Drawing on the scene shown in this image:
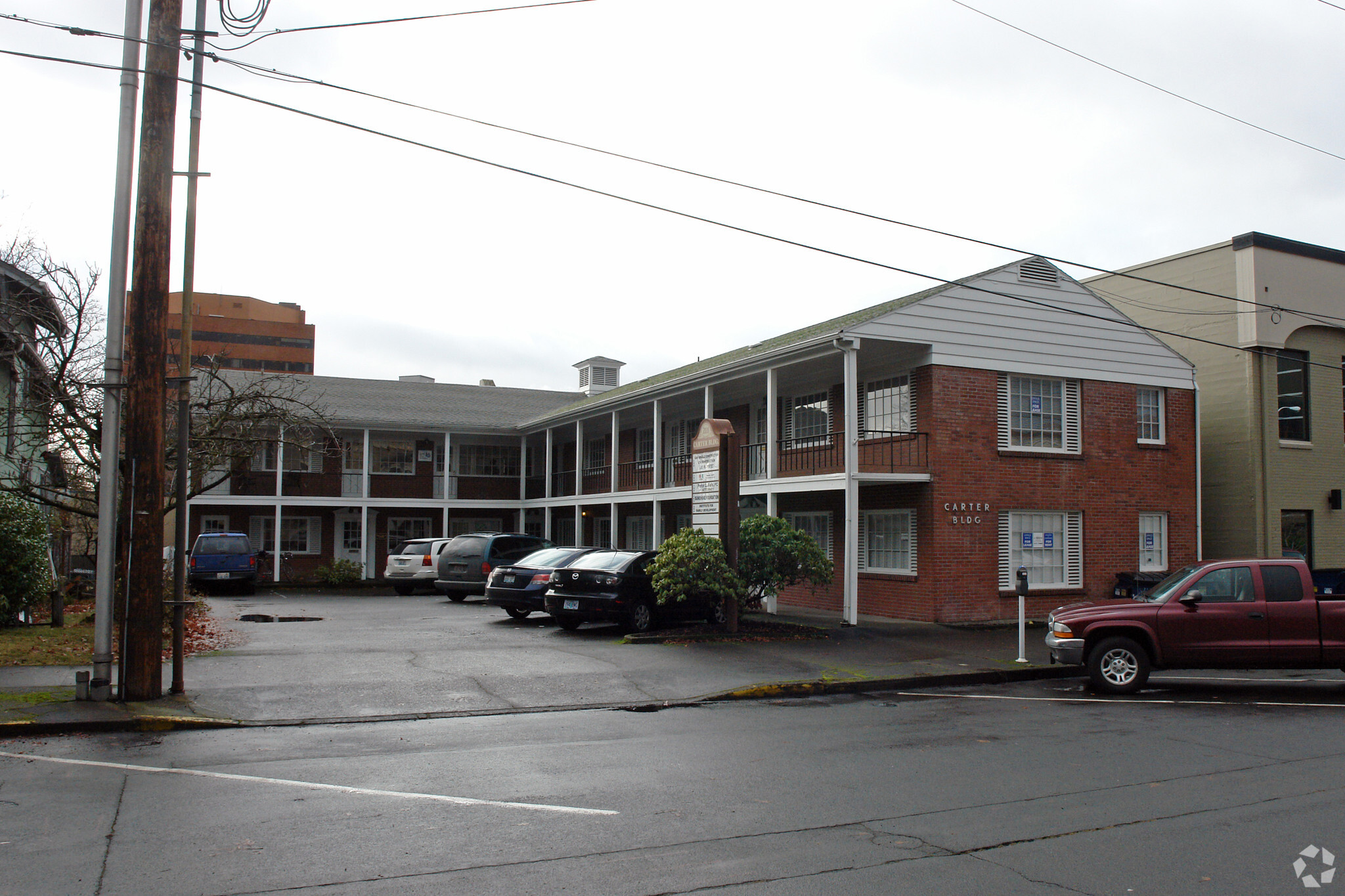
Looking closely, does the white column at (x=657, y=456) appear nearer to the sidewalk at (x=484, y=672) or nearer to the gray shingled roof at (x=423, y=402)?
the sidewalk at (x=484, y=672)

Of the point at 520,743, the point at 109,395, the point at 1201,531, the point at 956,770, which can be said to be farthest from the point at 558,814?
the point at 1201,531

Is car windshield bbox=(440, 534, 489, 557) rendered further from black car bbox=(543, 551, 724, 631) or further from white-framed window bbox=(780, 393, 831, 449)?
white-framed window bbox=(780, 393, 831, 449)

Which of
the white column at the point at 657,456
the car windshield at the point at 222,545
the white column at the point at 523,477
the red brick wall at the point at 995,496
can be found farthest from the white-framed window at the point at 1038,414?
the car windshield at the point at 222,545

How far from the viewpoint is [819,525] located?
2270 centimetres

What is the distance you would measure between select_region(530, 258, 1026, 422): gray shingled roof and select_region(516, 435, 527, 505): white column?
15.1 feet

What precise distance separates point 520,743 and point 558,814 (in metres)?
2.55

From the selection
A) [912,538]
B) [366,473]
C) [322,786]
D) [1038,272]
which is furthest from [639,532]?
[322,786]

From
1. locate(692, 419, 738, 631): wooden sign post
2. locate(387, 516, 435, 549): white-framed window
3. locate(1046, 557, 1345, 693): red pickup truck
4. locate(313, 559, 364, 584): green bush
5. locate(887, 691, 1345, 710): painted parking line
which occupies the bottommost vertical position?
locate(887, 691, 1345, 710): painted parking line

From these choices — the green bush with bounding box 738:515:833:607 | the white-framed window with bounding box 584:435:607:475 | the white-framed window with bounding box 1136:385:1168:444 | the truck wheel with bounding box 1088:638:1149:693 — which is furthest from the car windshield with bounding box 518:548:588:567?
the white-framed window with bounding box 584:435:607:475

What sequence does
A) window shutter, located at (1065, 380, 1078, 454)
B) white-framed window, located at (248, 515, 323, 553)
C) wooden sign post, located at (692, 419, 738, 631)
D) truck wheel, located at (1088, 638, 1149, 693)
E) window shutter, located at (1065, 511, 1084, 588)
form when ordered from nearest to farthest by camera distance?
truck wheel, located at (1088, 638, 1149, 693)
wooden sign post, located at (692, 419, 738, 631)
window shutter, located at (1065, 511, 1084, 588)
window shutter, located at (1065, 380, 1078, 454)
white-framed window, located at (248, 515, 323, 553)

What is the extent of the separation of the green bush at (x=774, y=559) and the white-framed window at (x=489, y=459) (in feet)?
66.3

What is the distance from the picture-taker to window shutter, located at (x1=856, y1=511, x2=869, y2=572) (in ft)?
68.3

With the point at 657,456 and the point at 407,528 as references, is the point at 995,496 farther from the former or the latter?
the point at 407,528

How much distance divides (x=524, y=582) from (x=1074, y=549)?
11.0 metres
